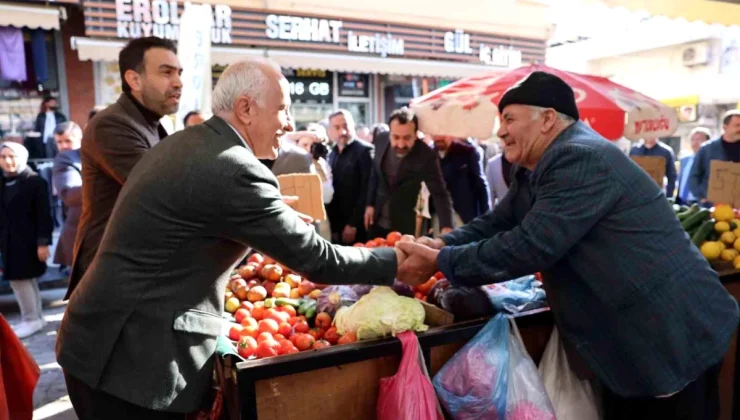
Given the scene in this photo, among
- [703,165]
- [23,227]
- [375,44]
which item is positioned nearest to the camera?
[23,227]

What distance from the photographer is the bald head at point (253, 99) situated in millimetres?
1830

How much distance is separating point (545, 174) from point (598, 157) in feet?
0.62

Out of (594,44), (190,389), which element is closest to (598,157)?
(190,389)

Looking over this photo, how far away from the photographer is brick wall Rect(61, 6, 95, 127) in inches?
340

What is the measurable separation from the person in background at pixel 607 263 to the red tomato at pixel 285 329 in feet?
2.34

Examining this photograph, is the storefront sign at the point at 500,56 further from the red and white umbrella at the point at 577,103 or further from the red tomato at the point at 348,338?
the red tomato at the point at 348,338

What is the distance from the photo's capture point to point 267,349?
205 cm

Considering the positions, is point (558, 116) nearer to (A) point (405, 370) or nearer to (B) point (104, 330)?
(A) point (405, 370)

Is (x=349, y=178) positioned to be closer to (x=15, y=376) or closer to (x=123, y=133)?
(x=123, y=133)

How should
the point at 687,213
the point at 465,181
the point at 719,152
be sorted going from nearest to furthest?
the point at 687,213, the point at 465,181, the point at 719,152

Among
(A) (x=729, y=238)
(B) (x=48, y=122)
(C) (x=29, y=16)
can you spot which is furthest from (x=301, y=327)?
(B) (x=48, y=122)

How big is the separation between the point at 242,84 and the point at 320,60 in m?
8.18

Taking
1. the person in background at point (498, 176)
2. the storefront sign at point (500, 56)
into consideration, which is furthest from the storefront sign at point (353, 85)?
the person in background at point (498, 176)

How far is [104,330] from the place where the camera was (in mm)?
1741
